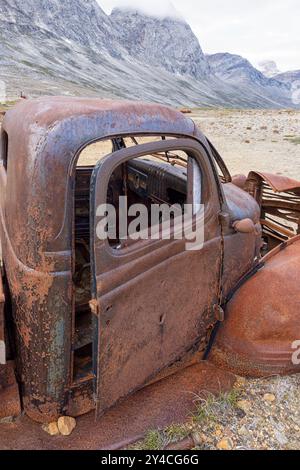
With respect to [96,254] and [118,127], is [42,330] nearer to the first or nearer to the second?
[96,254]

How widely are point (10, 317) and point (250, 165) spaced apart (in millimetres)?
10033

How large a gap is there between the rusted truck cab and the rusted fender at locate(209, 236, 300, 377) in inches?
4.6

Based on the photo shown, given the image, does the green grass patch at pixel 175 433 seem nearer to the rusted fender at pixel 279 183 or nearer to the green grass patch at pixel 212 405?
the green grass patch at pixel 212 405

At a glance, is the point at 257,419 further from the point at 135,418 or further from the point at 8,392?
the point at 8,392

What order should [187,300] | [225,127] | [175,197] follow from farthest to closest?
[225,127]
[175,197]
[187,300]

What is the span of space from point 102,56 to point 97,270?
132 metres

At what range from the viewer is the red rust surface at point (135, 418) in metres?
2.19

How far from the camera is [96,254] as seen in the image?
6.16 ft

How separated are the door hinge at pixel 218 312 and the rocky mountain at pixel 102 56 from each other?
51.7m

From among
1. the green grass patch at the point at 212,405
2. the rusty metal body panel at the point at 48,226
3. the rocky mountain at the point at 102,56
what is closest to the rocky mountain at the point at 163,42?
the rocky mountain at the point at 102,56

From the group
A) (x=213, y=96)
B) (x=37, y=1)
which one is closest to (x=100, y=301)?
(x=37, y=1)

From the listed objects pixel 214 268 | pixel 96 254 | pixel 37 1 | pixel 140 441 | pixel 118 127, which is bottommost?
pixel 140 441

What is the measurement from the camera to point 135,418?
237 cm

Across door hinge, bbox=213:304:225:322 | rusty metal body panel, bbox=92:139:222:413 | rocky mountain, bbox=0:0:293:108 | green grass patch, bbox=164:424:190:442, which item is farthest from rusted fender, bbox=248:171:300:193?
rocky mountain, bbox=0:0:293:108
